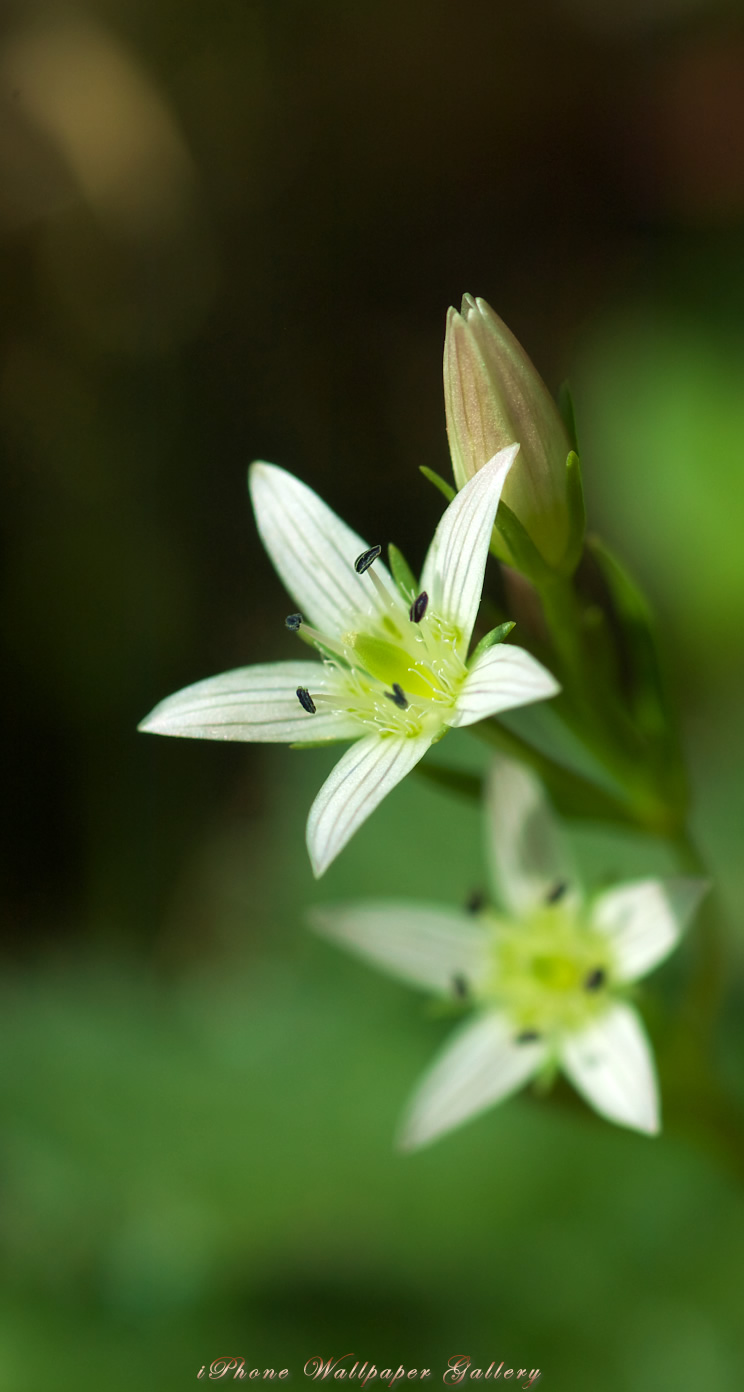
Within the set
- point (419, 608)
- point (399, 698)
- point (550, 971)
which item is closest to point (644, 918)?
point (550, 971)

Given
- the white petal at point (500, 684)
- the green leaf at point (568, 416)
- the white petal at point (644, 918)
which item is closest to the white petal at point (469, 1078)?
the white petal at point (644, 918)

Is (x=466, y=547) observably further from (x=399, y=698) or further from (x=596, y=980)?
(x=596, y=980)

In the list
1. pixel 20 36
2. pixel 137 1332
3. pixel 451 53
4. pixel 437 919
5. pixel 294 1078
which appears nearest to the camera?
pixel 437 919

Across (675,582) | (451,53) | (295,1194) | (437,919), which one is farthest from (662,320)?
(295,1194)

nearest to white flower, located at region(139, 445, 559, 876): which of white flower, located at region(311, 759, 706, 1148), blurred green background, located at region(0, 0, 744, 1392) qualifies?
white flower, located at region(311, 759, 706, 1148)

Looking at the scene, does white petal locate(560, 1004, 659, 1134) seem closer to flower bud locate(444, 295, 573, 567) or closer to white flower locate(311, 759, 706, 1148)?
white flower locate(311, 759, 706, 1148)

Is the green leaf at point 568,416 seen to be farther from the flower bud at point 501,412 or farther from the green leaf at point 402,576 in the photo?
the green leaf at point 402,576

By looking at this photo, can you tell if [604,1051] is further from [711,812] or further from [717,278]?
[717,278]
